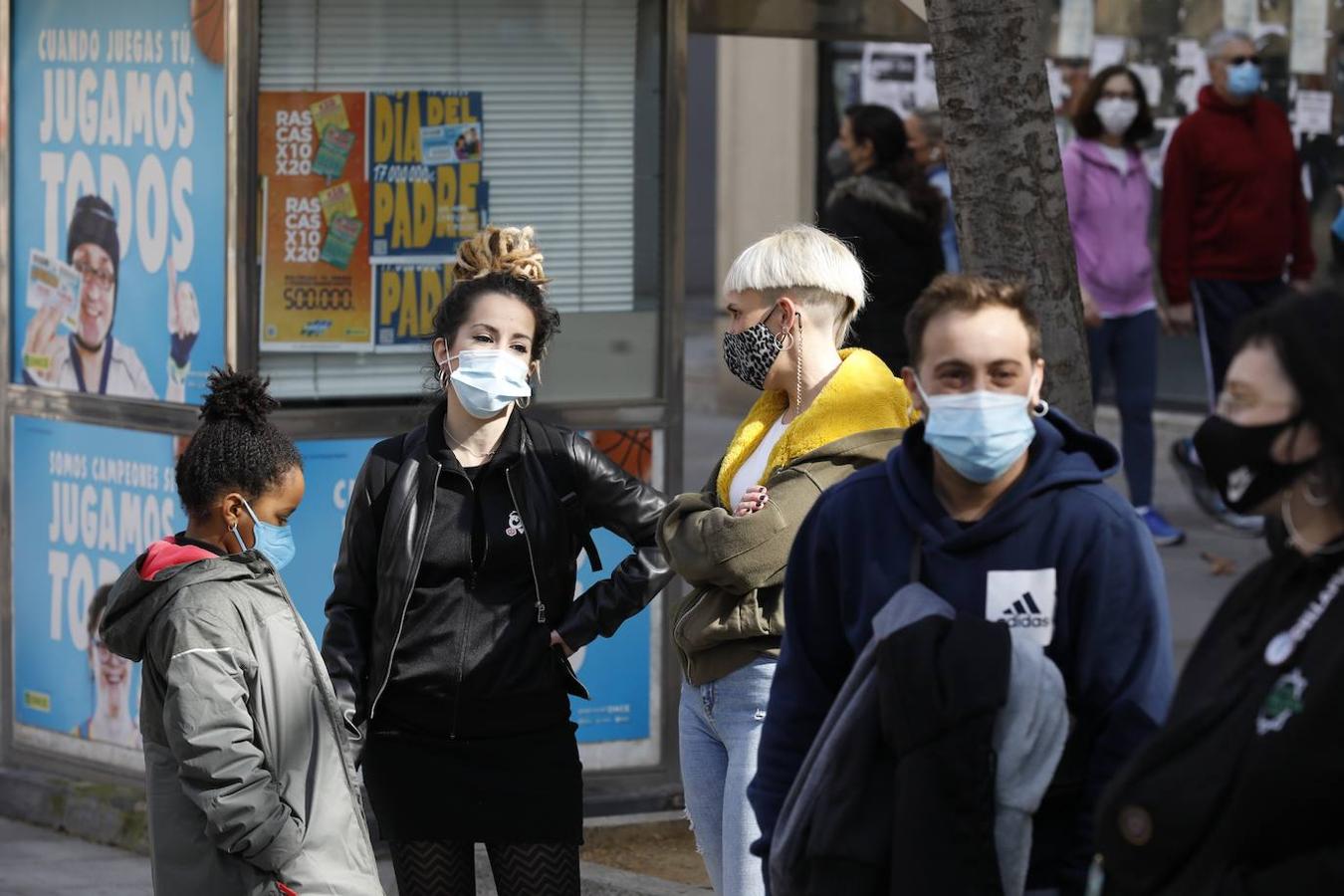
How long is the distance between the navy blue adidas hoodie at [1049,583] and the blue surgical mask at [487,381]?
138cm

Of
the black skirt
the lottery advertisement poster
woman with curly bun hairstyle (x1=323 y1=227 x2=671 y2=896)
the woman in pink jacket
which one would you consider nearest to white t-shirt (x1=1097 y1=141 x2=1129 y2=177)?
the woman in pink jacket

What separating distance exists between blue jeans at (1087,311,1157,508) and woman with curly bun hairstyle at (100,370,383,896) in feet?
20.0

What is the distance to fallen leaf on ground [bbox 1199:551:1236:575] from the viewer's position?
916 centimetres

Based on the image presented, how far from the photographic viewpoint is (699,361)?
15.9 meters

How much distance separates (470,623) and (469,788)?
1.13 ft

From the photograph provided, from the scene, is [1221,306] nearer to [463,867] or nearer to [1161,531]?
[1161,531]

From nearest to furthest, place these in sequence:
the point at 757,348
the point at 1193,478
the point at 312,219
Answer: the point at 757,348, the point at 312,219, the point at 1193,478

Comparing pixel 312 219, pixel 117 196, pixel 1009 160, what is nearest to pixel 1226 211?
pixel 1009 160

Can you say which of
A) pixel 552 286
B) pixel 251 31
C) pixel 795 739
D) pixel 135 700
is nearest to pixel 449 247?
pixel 552 286

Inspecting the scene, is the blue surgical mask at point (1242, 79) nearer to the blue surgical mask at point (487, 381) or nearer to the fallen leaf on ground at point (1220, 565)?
the fallen leaf on ground at point (1220, 565)

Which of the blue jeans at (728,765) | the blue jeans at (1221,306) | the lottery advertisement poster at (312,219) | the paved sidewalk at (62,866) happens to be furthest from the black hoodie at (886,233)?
the blue jeans at (728,765)

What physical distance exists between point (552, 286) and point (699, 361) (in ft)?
31.5

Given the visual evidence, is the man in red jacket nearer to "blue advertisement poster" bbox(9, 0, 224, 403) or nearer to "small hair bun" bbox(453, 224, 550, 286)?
"blue advertisement poster" bbox(9, 0, 224, 403)

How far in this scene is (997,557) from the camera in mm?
2982
